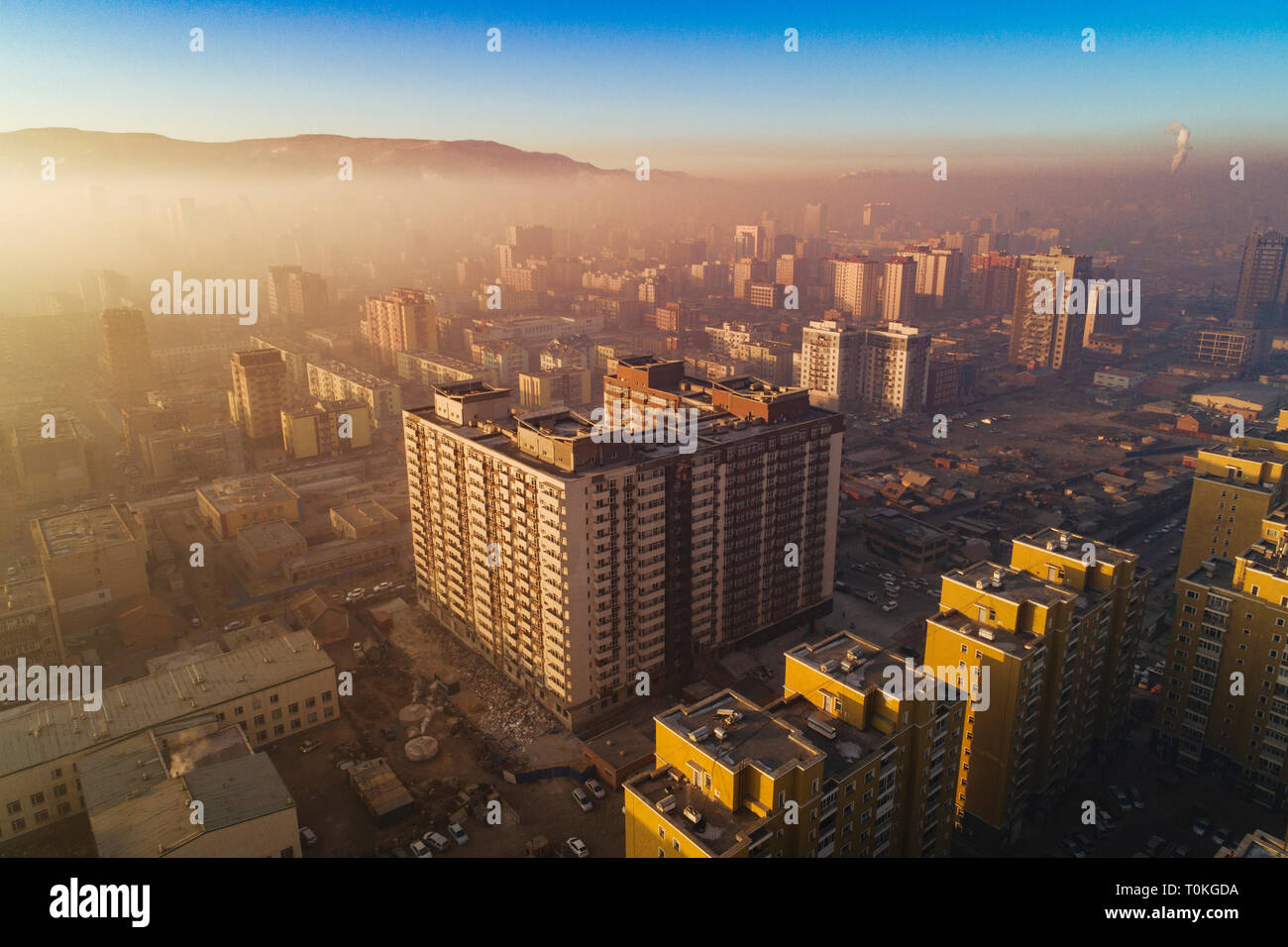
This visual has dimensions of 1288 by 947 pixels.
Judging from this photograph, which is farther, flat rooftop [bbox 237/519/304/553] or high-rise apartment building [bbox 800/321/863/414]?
high-rise apartment building [bbox 800/321/863/414]

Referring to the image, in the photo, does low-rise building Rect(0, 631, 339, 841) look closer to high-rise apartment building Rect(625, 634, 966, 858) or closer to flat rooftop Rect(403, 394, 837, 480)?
flat rooftop Rect(403, 394, 837, 480)

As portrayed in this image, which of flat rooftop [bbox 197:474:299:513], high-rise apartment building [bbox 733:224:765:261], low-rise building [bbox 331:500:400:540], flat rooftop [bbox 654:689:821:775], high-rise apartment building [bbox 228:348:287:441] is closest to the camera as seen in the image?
flat rooftop [bbox 654:689:821:775]

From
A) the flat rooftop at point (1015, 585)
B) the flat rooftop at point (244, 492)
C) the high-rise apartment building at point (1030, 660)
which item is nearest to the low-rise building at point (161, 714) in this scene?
the flat rooftop at point (244, 492)

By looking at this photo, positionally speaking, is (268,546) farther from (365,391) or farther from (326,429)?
(365,391)

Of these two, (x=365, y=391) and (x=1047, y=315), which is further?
(x=1047, y=315)

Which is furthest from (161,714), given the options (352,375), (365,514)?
(352,375)

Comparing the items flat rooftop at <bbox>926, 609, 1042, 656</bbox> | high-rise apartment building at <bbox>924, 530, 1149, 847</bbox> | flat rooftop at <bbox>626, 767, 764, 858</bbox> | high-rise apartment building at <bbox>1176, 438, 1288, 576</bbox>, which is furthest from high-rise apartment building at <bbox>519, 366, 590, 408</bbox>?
flat rooftop at <bbox>626, 767, 764, 858</bbox>

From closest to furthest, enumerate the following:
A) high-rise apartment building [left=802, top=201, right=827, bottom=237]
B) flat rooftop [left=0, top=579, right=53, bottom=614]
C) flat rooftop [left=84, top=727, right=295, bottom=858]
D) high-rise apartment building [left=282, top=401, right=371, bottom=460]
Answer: flat rooftop [left=84, top=727, right=295, bottom=858]
flat rooftop [left=0, top=579, right=53, bottom=614]
high-rise apartment building [left=282, top=401, right=371, bottom=460]
high-rise apartment building [left=802, top=201, right=827, bottom=237]
